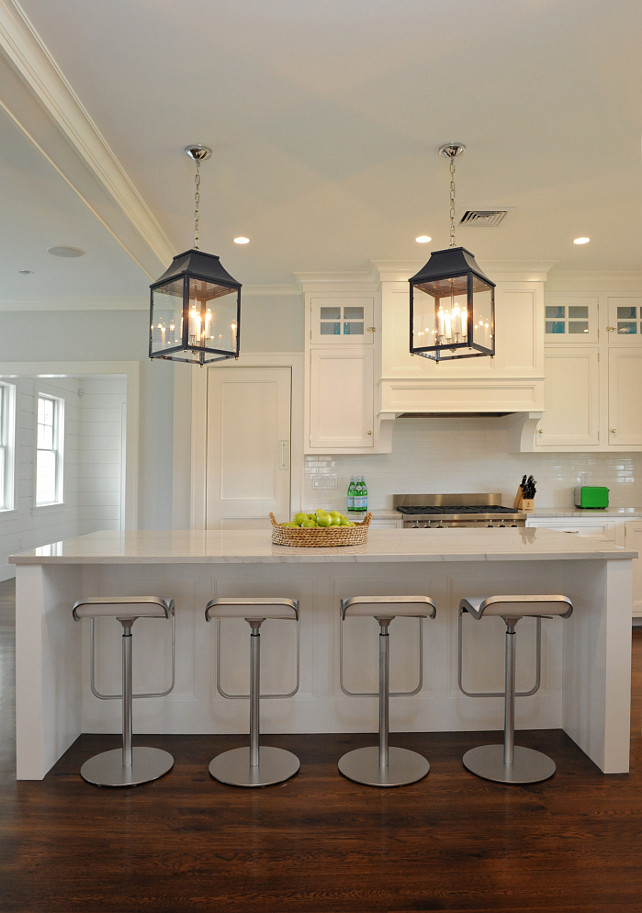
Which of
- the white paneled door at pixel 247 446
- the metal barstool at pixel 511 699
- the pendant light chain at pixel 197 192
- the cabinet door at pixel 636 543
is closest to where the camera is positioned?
the metal barstool at pixel 511 699

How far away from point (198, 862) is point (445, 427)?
13.2 ft

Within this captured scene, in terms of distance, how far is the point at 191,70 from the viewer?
2.57 m

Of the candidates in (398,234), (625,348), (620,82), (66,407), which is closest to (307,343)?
(398,234)

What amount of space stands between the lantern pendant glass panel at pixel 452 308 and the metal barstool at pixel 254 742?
130 centimetres

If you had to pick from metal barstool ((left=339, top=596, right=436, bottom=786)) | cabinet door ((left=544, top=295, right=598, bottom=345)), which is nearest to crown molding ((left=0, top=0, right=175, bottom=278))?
metal barstool ((left=339, top=596, right=436, bottom=786))

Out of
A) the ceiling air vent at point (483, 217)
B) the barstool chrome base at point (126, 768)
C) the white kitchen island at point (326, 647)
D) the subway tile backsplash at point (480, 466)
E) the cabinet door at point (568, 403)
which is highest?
the ceiling air vent at point (483, 217)

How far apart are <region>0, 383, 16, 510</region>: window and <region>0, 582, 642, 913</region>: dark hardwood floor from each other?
474cm

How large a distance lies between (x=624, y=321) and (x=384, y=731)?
399cm

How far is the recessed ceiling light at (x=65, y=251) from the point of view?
434cm

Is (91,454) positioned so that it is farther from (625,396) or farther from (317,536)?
(317,536)

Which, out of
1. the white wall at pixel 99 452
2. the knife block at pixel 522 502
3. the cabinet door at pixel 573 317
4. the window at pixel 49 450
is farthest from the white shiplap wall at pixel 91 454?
the cabinet door at pixel 573 317

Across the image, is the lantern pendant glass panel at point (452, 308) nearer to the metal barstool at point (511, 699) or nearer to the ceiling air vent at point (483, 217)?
the metal barstool at point (511, 699)

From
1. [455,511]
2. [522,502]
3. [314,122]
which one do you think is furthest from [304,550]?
[522,502]

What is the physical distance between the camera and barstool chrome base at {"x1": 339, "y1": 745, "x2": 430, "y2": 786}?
263 centimetres
